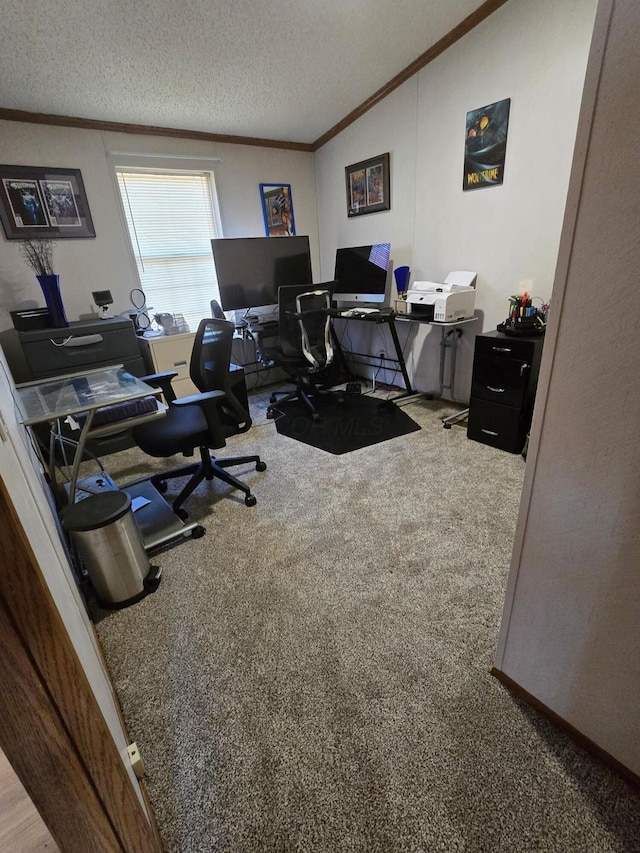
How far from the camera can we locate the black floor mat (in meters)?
3.04

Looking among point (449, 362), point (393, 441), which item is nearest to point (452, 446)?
point (393, 441)

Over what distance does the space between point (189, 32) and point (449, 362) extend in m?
2.96

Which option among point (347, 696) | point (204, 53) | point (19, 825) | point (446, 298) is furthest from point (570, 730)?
point (204, 53)

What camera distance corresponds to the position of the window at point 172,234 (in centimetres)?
352

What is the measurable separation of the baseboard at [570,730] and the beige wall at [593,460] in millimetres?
22

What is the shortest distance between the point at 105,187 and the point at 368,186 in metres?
2.38

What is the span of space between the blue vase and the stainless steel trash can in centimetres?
191

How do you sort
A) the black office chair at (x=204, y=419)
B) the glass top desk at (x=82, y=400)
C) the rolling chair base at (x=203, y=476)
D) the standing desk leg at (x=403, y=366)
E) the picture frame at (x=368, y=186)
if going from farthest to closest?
the standing desk leg at (x=403, y=366) < the picture frame at (x=368, y=186) < the rolling chair base at (x=203, y=476) < the black office chair at (x=204, y=419) < the glass top desk at (x=82, y=400)

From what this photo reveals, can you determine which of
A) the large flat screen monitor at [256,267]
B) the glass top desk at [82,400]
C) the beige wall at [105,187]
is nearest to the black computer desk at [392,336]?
the large flat screen monitor at [256,267]

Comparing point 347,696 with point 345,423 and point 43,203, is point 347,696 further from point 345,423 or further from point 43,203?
point 43,203

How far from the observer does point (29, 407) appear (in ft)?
5.34

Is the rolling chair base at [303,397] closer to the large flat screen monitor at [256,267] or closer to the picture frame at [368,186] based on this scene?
the large flat screen monitor at [256,267]

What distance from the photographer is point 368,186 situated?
3.73 m

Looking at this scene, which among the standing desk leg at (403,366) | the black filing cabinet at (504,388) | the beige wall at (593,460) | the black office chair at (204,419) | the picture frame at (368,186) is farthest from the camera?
the standing desk leg at (403,366)
